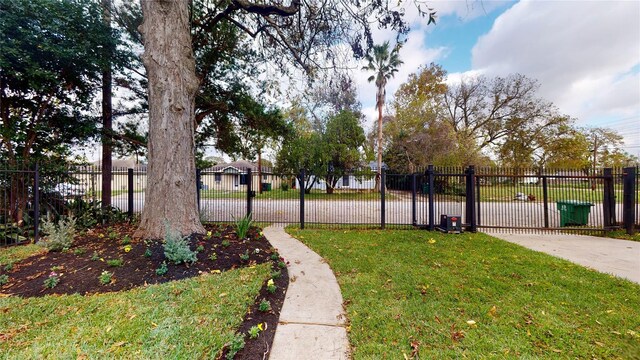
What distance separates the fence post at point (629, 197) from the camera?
661 cm

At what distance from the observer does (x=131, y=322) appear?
2484 mm

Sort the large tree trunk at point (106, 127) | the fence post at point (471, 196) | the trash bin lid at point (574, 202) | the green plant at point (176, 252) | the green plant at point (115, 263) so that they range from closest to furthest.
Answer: the green plant at point (115, 263) < the green plant at point (176, 252) < the fence post at point (471, 196) < the large tree trunk at point (106, 127) < the trash bin lid at point (574, 202)

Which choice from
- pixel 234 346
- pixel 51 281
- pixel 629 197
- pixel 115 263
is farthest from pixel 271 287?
pixel 629 197

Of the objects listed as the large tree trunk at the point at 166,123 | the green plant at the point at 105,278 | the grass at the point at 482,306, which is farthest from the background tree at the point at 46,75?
the grass at the point at 482,306

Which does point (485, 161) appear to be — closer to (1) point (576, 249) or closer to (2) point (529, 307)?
(1) point (576, 249)

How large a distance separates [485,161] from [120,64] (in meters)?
26.9

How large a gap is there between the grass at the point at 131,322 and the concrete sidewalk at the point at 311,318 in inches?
19.0

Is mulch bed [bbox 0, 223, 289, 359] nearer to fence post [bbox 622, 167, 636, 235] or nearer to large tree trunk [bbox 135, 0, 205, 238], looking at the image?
large tree trunk [bbox 135, 0, 205, 238]

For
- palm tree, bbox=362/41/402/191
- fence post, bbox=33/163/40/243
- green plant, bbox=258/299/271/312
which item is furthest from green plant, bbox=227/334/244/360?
palm tree, bbox=362/41/402/191

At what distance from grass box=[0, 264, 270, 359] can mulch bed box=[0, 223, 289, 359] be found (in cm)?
21

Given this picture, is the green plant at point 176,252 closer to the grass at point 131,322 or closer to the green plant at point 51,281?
the grass at point 131,322

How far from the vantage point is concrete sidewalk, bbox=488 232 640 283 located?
4.41 meters

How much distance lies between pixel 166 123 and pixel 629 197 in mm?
11424

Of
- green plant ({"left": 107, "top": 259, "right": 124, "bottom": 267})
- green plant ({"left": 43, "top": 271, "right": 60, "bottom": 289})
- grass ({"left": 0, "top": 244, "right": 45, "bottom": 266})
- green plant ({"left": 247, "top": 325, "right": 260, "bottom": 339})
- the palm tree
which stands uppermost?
the palm tree
